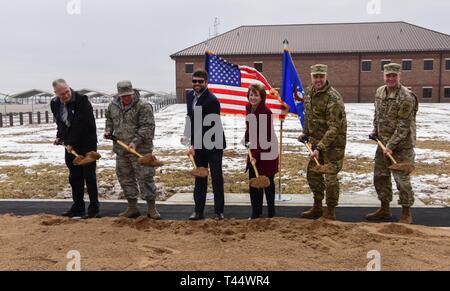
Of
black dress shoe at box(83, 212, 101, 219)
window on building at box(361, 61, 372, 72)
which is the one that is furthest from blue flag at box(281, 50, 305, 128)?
window on building at box(361, 61, 372, 72)

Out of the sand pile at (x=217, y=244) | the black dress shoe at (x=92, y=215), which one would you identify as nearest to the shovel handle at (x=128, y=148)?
the sand pile at (x=217, y=244)

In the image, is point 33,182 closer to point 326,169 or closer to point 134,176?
point 134,176

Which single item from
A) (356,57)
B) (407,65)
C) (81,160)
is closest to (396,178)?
(81,160)

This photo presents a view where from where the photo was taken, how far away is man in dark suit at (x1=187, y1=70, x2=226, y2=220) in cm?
549

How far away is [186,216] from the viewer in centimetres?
601

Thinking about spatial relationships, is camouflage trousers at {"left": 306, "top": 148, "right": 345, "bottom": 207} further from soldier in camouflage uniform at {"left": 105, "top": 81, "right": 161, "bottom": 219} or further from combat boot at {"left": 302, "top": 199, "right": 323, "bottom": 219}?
soldier in camouflage uniform at {"left": 105, "top": 81, "right": 161, "bottom": 219}

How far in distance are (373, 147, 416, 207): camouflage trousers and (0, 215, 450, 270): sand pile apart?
0.45 metres

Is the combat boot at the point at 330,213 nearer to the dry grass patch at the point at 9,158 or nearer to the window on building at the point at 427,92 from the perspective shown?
the dry grass patch at the point at 9,158

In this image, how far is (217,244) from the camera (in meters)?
4.61

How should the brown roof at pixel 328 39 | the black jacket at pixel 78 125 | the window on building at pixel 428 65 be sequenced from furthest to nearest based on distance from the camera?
the brown roof at pixel 328 39 < the window on building at pixel 428 65 < the black jacket at pixel 78 125

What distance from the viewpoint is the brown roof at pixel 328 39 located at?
47188mm

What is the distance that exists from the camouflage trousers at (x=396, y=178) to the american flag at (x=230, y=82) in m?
1.76
